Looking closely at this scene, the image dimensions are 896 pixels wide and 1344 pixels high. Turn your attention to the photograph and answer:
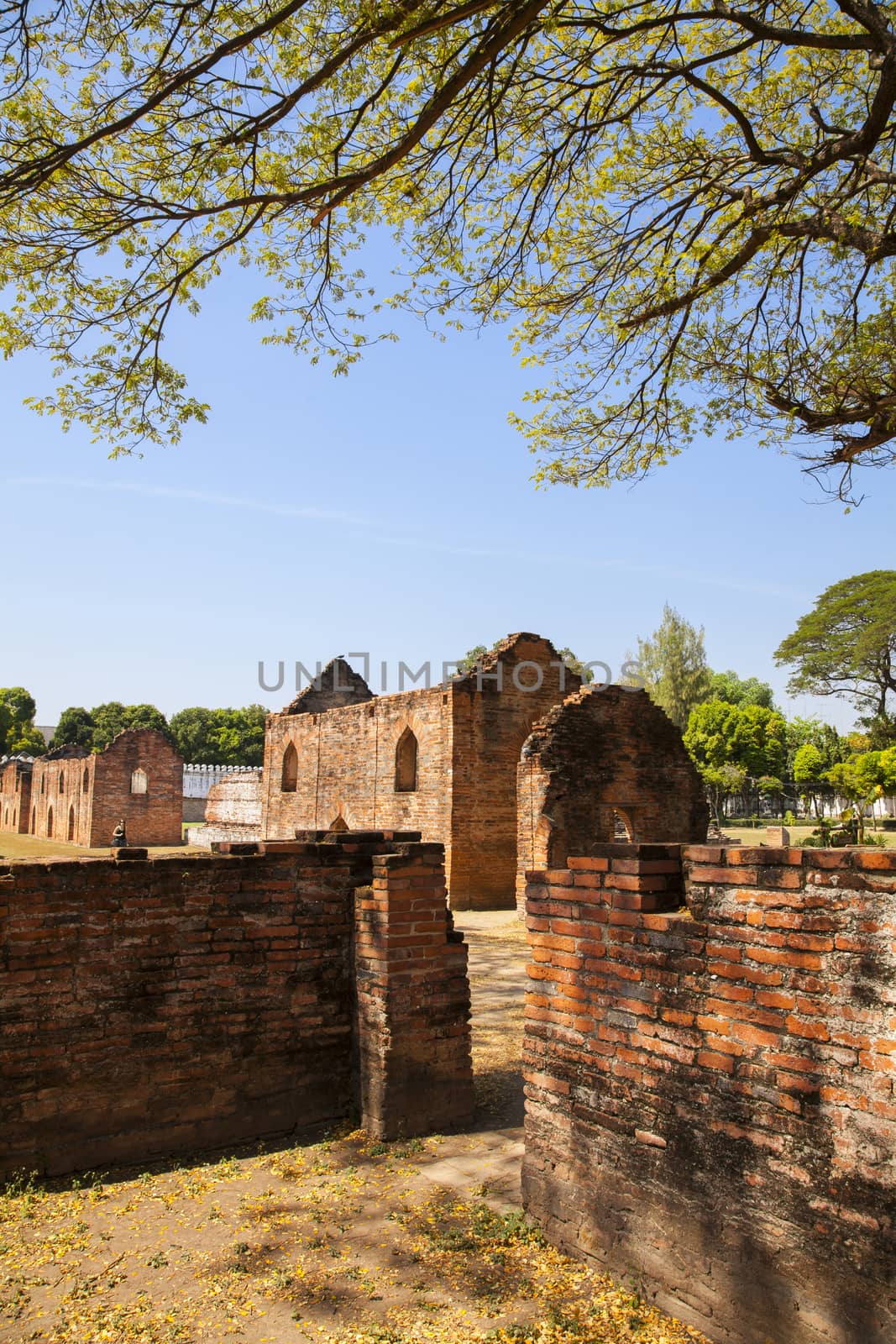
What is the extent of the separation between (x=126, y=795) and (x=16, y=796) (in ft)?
46.1

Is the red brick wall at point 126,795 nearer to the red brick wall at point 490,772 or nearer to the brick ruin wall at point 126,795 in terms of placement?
the brick ruin wall at point 126,795

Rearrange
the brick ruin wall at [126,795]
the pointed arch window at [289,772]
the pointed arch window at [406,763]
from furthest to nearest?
1. the brick ruin wall at [126,795]
2. the pointed arch window at [289,772]
3. the pointed arch window at [406,763]

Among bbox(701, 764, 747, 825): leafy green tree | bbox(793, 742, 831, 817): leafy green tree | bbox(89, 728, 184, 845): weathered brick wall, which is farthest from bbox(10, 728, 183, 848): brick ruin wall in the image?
bbox(793, 742, 831, 817): leafy green tree

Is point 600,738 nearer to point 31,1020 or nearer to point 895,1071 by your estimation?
point 31,1020

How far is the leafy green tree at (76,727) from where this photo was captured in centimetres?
6694

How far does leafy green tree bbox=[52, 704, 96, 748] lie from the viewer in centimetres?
6694

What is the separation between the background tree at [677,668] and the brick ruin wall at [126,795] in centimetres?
2578

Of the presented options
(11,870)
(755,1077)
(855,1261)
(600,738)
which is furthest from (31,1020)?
(600,738)

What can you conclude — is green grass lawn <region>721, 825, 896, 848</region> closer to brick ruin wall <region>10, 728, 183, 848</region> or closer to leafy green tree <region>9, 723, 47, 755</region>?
brick ruin wall <region>10, 728, 183, 848</region>

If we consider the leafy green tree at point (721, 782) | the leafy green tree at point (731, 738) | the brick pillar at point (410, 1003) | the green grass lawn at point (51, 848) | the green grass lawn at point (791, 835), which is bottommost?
the green grass lawn at point (51, 848)

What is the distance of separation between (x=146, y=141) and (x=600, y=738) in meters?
11.2

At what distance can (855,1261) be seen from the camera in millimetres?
2578

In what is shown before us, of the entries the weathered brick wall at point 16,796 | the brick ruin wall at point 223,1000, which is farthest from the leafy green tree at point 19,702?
the brick ruin wall at point 223,1000

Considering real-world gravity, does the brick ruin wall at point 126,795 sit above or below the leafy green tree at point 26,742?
below
